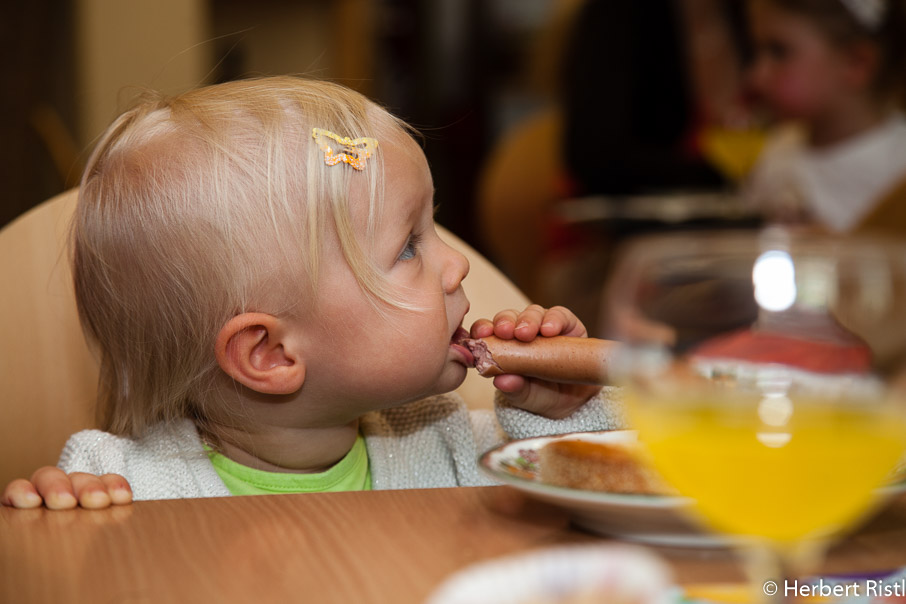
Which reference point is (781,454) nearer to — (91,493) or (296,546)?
(296,546)

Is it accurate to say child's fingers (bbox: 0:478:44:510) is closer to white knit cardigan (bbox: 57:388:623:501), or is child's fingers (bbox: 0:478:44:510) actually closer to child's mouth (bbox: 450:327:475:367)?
white knit cardigan (bbox: 57:388:623:501)

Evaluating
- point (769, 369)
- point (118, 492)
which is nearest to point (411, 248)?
point (118, 492)

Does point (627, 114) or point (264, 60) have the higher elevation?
point (264, 60)

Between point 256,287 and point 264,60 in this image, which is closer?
point 256,287

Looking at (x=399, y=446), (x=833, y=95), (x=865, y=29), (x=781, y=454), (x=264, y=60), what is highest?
(x=264, y=60)

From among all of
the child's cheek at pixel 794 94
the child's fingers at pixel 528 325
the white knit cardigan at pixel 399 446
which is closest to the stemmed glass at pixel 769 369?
the child's fingers at pixel 528 325

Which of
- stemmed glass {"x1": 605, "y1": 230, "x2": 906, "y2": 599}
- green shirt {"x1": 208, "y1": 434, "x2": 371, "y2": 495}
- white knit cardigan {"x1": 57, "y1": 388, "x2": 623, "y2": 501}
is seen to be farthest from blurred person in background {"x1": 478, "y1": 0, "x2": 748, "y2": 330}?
stemmed glass {"x1": 605, "y1": 230, "x2": 906, "y2": 599}

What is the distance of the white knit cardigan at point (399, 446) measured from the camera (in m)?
0.94

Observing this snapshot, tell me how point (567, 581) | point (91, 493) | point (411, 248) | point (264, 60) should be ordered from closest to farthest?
point (567, 581) → point (91, 493) → point (411, 248) → point (264, 60)

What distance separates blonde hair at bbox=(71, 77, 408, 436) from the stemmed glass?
0.59 metres

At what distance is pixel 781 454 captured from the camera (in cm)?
34

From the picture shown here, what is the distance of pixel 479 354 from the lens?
3.10 feet

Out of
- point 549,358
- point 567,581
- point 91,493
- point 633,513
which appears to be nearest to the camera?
point 567,581

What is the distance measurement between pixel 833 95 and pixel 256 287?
2.16m
